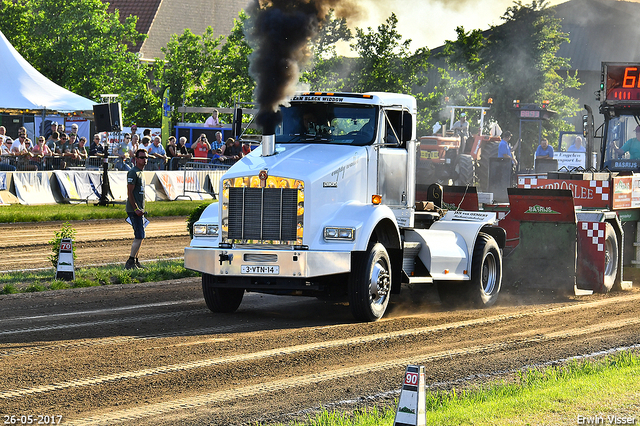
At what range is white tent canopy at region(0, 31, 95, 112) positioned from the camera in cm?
2955

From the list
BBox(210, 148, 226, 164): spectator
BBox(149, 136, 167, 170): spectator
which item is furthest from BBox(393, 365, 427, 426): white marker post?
BBox(210, 148, 226, 164): spectator

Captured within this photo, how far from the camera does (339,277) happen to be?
34.9ft

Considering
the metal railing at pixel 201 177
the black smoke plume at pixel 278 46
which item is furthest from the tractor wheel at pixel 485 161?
the black smoke plume at pixel 278 46

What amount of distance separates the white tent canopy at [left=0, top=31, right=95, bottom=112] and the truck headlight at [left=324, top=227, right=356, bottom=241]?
21.3 meters

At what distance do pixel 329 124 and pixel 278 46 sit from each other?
122 cm

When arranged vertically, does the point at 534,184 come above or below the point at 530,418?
above

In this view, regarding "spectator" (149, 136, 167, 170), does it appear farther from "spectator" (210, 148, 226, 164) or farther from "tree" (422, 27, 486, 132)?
"tree" (422, 27, 486, 132)

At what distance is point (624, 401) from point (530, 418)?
91 cm

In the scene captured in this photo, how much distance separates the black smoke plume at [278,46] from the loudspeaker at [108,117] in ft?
49.3

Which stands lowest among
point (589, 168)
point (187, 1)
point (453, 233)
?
point (453, 233)

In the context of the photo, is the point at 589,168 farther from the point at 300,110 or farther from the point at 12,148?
the point at 12,148

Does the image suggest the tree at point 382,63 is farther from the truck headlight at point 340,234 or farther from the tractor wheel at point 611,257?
the truck headlight at point 340,234

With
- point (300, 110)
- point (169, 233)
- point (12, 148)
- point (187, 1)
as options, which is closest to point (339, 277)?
point (300, 110)

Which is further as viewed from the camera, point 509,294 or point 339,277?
point 509,294
